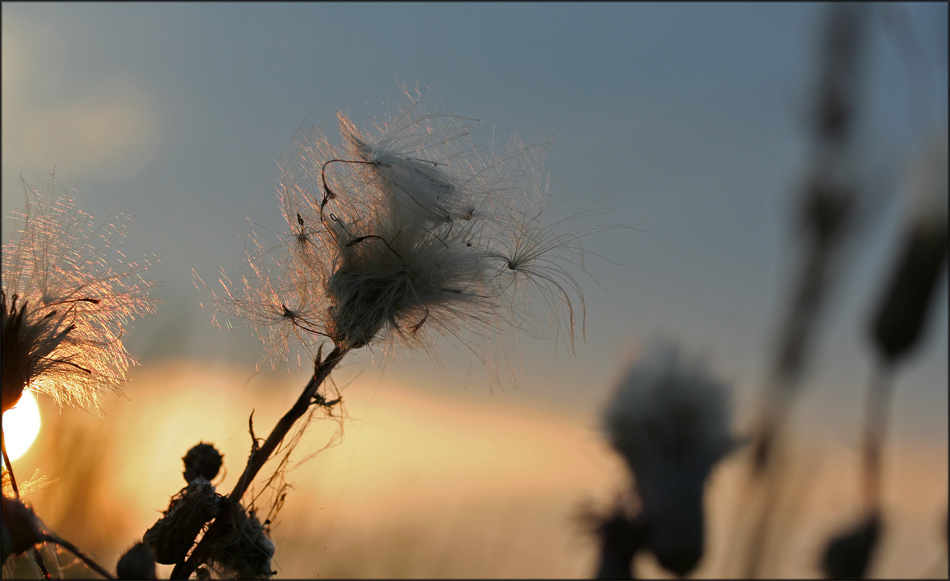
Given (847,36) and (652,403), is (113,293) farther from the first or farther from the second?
(847,36)

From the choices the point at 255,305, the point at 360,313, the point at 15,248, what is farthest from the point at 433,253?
the point at 15,248

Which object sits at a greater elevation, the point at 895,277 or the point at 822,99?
the point at 822,99

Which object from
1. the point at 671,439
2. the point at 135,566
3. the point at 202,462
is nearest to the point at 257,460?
the point at 202,462

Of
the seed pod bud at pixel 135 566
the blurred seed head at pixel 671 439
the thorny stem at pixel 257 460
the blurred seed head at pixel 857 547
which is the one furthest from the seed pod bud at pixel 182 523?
the blurred seed head at pixel 857 547

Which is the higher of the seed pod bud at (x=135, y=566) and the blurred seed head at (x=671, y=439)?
the blurred seed head at (x=671, y=439)

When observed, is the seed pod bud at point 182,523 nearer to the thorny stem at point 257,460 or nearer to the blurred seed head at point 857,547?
the thorny stem at point 257,460

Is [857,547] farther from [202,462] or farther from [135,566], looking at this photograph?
[202,462]

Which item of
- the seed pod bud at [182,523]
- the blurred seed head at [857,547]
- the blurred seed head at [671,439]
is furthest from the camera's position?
the seed pod bud at [182,523]
